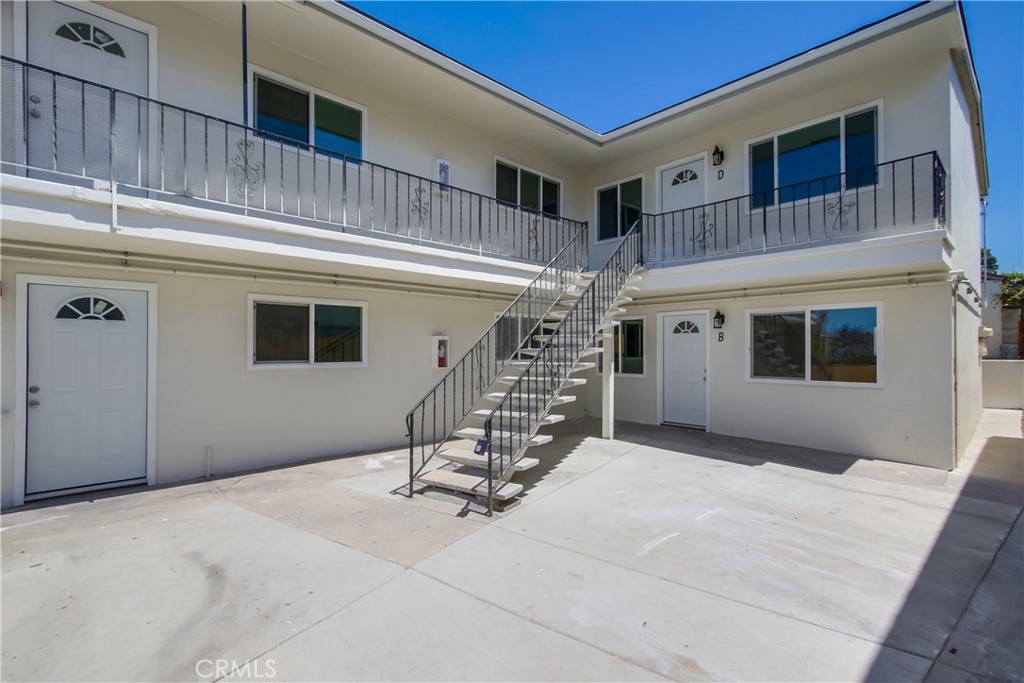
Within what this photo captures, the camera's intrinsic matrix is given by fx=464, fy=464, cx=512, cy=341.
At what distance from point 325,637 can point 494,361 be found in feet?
20.7

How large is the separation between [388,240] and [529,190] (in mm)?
4411

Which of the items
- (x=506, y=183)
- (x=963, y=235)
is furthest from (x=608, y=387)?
(x=963, y=235)

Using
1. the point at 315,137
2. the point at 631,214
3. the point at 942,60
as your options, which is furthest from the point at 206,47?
the point at 942,60

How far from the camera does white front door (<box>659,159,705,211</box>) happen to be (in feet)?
30.8

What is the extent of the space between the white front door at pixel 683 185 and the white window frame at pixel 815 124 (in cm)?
88

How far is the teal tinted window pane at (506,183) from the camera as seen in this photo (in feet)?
30.8

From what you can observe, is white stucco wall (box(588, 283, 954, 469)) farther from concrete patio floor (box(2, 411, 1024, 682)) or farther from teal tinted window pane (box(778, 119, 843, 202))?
teal tinted window pane (box(778, 119, 843, 202))

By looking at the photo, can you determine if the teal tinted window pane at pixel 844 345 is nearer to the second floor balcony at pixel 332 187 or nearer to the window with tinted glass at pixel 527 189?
the second floor balcony at pixel 332 187

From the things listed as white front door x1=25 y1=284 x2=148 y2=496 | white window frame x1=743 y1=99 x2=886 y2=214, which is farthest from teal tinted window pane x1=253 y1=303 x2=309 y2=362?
white window frame x1=743 y1=99 x2=886 y2=214

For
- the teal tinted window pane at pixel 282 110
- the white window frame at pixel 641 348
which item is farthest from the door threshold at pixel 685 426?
the teal tinted window pane at pixel 282 110

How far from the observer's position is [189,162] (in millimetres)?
5562

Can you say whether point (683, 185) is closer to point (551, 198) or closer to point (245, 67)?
point (551, 198)

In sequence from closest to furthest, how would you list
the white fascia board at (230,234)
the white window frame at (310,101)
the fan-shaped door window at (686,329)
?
the white fascia board at (230,234) → the white window frame at (310,101) → the fan-shaped door window at (686,329)

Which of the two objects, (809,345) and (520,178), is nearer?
(809,345)
